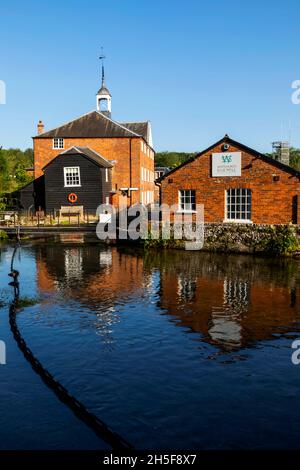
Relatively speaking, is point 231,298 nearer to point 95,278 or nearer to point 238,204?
point 95,278

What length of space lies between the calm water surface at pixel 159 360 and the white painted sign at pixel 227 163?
8.06 metres

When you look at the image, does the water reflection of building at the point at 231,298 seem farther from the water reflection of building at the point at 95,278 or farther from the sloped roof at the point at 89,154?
the sloped roof at the point at 89,154

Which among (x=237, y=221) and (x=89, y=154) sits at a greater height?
(x=89, y=154)

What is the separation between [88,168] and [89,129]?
8.87 meters

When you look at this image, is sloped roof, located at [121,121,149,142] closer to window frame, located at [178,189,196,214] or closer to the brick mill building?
the brick mill building

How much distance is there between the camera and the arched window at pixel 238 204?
25.9m

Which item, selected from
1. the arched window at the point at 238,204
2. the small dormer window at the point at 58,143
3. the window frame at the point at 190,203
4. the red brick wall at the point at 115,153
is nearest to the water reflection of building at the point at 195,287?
the arched window at the point at 238,204

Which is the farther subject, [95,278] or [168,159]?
[168,159]

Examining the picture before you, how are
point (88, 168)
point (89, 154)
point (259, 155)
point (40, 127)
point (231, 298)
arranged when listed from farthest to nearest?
point (40, 127), point (89, 154), point (88, 168), point (259, 155), point (231, 298)

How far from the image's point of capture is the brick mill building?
139 feet

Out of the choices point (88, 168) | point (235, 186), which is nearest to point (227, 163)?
point (235, 186)

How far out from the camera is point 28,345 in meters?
11.2

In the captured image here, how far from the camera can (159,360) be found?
10.2 meters

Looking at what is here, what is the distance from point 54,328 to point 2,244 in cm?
1903
